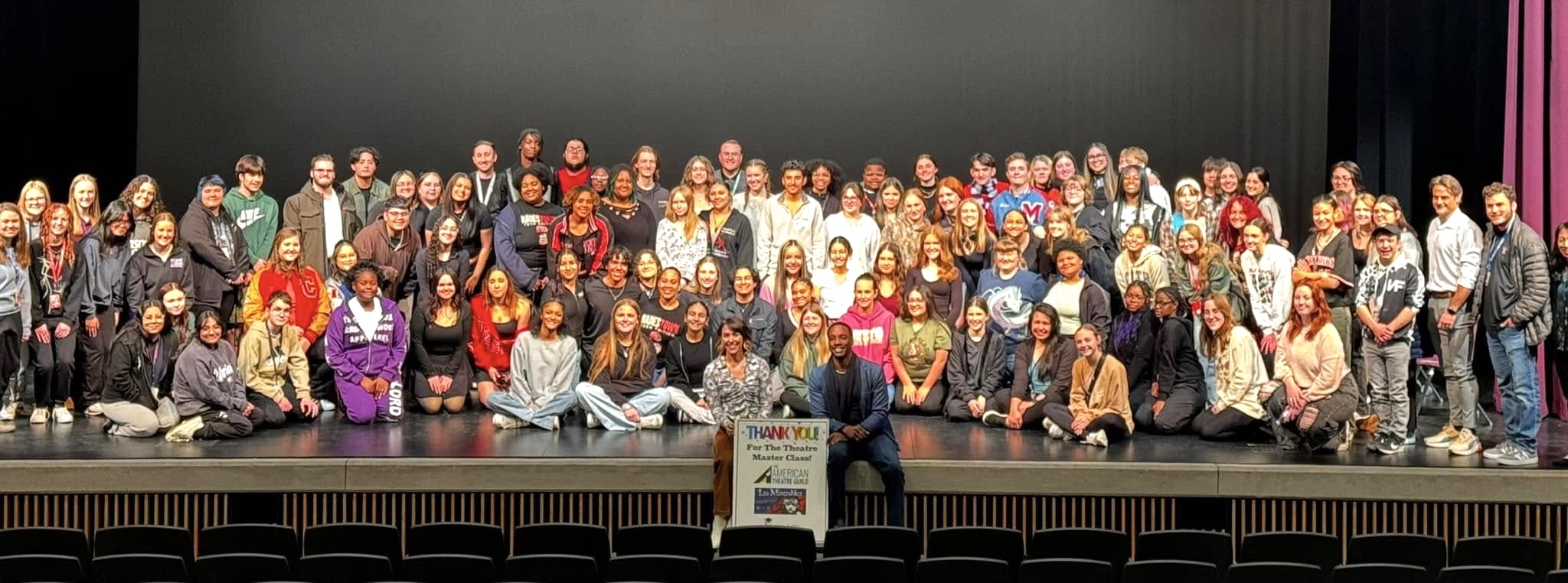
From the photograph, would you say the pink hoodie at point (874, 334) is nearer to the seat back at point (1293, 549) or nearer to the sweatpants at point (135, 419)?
the seat back at point (1293, 549)

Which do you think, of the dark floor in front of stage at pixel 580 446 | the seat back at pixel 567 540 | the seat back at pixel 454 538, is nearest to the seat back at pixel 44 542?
the seat back at pixel 454 538

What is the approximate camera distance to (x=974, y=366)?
10422mm

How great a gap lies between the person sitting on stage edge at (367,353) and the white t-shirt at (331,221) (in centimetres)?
124

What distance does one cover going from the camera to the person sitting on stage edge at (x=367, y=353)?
33.1ft

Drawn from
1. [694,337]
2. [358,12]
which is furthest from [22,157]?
[694,337]

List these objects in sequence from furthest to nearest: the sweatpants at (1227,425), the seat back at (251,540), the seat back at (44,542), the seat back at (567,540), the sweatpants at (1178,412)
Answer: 1. the sweatpants at (1178,412)
2. the sweatpants at (1227,425)
3. the seat back at (567,540)
4. the seat back at (251,540)
5. the seat back at (44,542)

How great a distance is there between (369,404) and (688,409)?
191cm

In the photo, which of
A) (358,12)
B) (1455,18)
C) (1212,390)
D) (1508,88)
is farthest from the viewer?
(358,12)

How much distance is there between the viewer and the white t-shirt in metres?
11.3

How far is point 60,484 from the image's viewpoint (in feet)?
27.9

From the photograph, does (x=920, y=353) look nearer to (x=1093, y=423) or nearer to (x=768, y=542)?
(x=1093, y=423)

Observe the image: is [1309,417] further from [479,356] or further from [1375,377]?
[479,356]

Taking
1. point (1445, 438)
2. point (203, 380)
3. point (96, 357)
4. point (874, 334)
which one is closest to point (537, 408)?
point (203, 380)

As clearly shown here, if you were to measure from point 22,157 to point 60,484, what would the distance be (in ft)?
15.2
